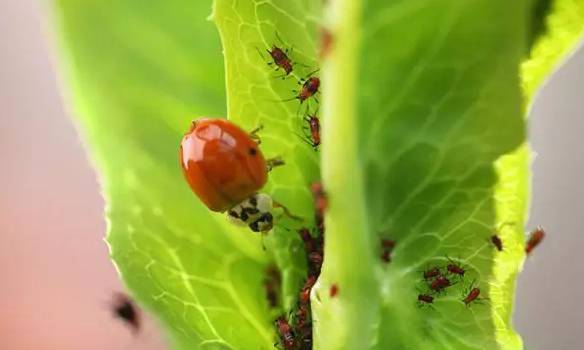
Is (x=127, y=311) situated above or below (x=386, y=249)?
above

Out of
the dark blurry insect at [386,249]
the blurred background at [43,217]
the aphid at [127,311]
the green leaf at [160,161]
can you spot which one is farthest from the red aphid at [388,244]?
the blurred background at [43,217]

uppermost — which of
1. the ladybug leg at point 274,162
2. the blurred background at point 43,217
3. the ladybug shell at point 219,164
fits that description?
the blurred background at point 43,217

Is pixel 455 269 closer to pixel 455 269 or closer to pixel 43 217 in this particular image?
pixel 455 269

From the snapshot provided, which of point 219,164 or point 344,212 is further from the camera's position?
point 219,164

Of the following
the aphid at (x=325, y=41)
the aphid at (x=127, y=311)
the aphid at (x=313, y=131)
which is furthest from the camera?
the aphid at (x=127, y=311)

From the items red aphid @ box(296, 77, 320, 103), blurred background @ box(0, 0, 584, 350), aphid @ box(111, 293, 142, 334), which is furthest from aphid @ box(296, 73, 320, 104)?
blurred background @ box(0, 0, 584, 350)

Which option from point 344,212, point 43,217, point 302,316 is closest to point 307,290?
point 302,316

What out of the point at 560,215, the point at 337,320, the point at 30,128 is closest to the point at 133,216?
the point at 337,320

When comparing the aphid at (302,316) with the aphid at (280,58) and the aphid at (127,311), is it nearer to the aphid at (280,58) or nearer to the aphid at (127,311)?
the aphid at (280,58)
